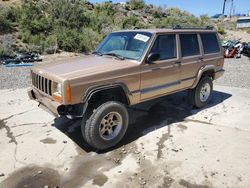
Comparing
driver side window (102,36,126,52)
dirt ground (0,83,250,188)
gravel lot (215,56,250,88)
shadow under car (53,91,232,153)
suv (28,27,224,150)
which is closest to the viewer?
dirt ground (0,83,250,188)


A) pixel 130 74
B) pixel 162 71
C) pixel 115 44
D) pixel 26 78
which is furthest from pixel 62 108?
pixel 26 78

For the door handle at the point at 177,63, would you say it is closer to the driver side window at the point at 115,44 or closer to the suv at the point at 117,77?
the suv at the point at 117,77

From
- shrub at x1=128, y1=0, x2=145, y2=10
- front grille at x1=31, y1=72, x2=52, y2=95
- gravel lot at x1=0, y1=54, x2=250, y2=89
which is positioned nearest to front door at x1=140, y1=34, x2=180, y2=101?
front grille at x1=31, y1=72, x2=52, y2=95

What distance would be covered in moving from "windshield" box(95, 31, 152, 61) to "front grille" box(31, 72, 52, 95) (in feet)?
4.78

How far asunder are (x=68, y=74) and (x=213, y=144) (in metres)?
2.92

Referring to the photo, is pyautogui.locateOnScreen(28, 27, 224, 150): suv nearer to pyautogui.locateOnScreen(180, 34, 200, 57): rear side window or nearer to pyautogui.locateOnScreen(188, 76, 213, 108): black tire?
pyautogui.locateOnScreen(180, 34, 200, 57): rear side window

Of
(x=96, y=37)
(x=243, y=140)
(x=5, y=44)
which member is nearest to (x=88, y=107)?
(x=243, y=140)

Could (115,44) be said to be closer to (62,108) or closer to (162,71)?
(162,71)

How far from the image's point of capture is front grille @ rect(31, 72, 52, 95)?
14.3ft

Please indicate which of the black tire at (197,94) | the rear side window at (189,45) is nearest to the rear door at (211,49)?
the rear side window at (189,45)

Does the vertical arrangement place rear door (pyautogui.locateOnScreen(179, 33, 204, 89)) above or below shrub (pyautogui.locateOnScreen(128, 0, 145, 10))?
below

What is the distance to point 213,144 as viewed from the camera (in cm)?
479

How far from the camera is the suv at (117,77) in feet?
13.7

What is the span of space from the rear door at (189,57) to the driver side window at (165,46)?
9.9 inches
